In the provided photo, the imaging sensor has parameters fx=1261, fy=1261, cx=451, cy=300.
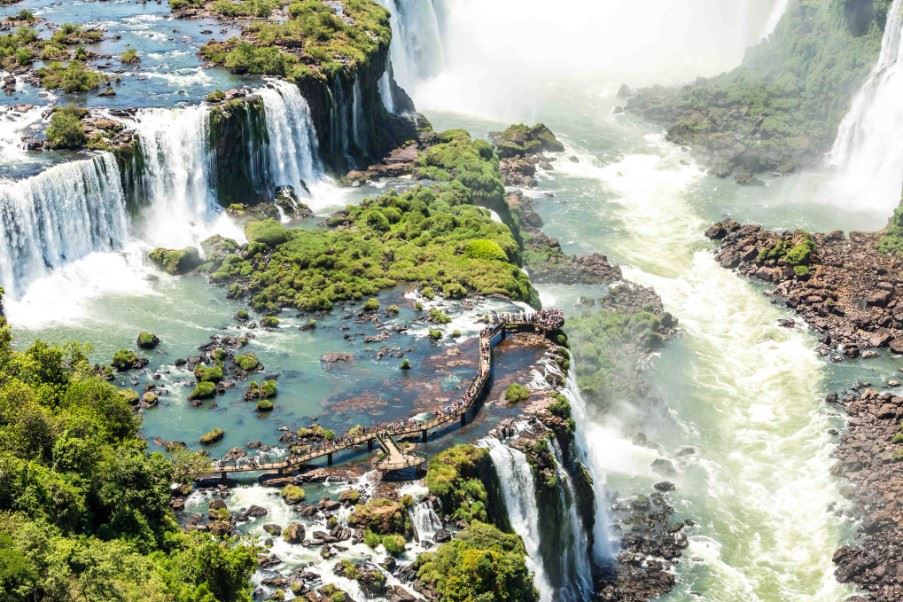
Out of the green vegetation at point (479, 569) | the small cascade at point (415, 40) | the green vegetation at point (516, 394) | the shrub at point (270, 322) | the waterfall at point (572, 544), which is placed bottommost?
the waterfall at point (572, 544)

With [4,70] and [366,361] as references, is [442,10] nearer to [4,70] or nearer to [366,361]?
[4,70]

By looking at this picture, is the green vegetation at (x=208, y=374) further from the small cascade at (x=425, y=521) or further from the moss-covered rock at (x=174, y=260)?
the small cascade at (x=425, y=521)

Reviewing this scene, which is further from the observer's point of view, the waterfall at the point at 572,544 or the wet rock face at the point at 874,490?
the wet rock face at the point at 874,490

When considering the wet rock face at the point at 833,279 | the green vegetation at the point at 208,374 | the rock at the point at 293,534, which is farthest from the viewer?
the wet rock face at the point at 833,279

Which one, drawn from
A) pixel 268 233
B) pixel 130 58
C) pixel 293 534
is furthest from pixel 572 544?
pixel 130 58

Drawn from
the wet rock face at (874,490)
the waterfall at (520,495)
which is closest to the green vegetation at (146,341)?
the waterfall at (520,495)

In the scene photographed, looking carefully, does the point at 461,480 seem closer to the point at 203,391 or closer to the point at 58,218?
the point at 203,391

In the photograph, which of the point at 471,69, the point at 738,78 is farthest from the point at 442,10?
the point at 738,78
